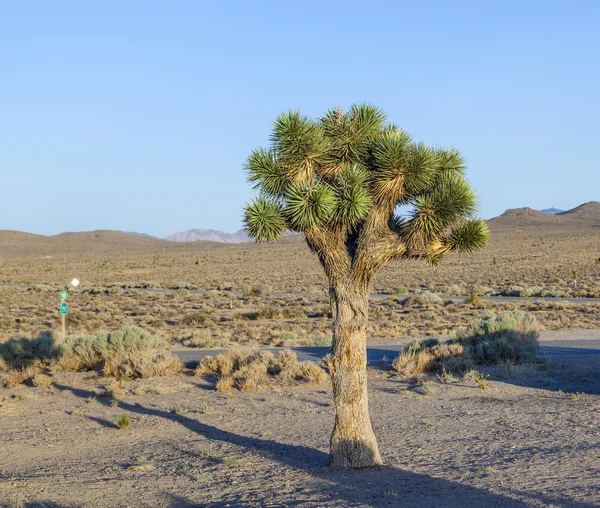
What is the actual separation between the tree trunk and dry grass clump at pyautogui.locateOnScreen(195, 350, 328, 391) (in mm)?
6502

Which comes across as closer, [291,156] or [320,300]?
[291,156]

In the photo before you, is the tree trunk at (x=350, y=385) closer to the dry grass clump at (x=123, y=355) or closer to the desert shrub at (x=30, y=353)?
the dry grass clump at (x=123, y=355)

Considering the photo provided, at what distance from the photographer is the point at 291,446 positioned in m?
11.4

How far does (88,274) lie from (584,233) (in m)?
82.6

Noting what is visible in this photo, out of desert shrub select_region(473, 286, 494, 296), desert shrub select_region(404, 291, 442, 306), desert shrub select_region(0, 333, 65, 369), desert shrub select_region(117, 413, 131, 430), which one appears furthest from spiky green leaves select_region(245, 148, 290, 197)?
desert shrub select_region(473, 286, 494, 296)

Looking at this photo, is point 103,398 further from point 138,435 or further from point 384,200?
point 384,200

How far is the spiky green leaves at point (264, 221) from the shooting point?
9266 mm

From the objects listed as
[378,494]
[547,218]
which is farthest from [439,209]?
[547,218]

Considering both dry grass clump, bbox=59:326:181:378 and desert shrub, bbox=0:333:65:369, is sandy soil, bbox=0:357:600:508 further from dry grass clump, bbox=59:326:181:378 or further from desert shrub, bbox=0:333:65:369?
desert shrub, bbox=0:333:65:369

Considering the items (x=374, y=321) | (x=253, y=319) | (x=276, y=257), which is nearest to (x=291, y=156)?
(x=374, y=321)

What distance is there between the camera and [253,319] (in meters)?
34.2

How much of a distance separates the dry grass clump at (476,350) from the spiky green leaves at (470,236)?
8.12m

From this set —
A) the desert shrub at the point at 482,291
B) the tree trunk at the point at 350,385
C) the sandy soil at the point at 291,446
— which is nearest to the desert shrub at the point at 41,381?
the sandy soil at the point at 291,446

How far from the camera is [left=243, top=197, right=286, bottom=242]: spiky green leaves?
365 inches
